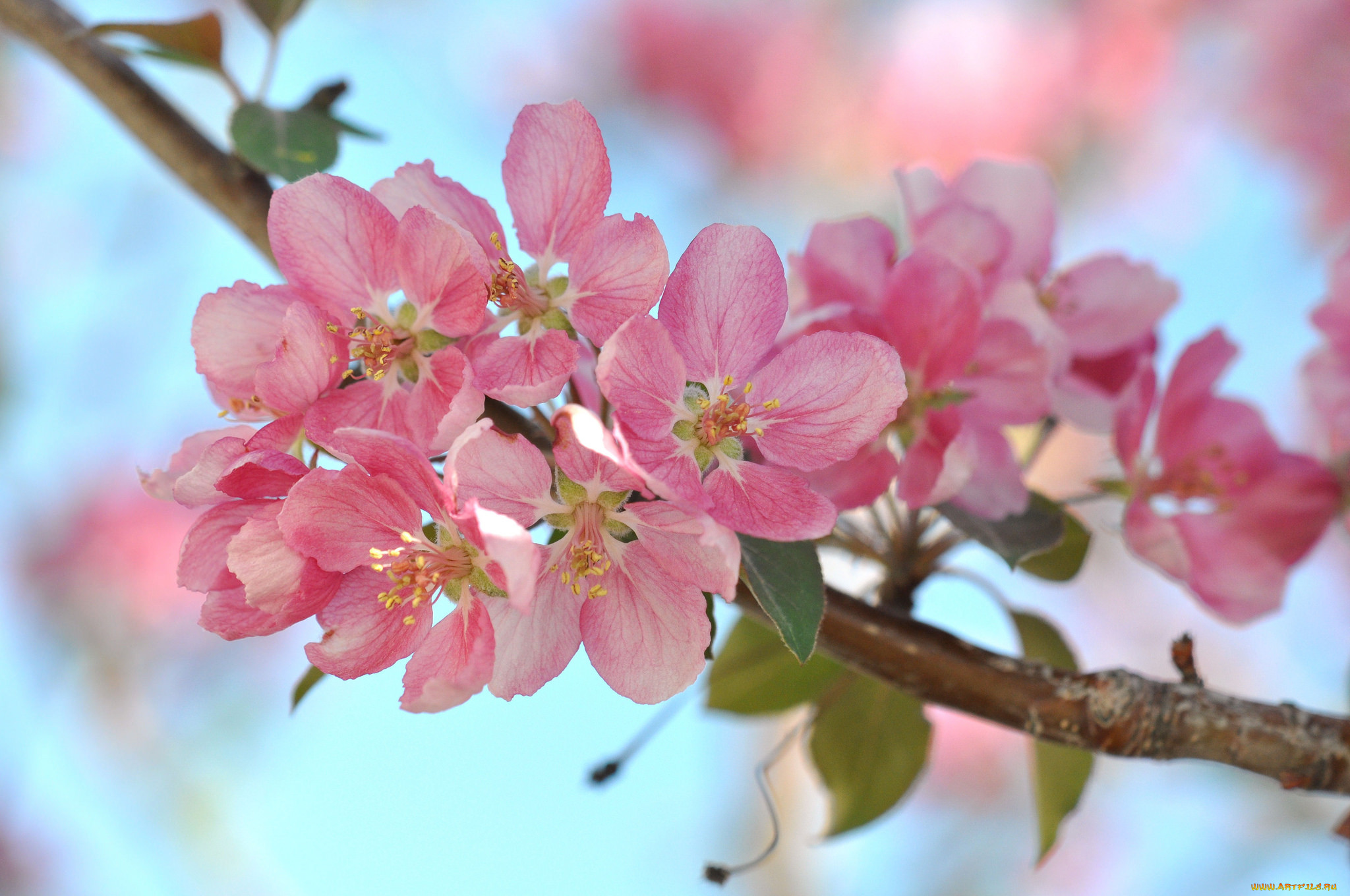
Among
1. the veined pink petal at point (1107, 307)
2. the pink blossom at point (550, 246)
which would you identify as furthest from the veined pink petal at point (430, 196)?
the veined pink petal at point (1107, 307)

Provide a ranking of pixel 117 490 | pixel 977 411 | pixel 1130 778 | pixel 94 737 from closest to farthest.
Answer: pixel 977 411 < pixel 94 737 < pixel 117 490 < pixel 1130 778

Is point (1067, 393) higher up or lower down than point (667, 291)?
lower down

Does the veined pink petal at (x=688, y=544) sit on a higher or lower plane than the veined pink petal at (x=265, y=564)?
lower

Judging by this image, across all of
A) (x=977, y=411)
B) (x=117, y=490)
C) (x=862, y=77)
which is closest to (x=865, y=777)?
(x=977, y=411)

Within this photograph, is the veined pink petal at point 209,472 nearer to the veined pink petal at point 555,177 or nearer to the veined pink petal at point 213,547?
the veined pink petal at point 213,547

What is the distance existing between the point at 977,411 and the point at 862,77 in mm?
4367

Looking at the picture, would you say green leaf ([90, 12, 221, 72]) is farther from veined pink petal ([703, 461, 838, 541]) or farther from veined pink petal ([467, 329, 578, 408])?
veined pink petal ([703, 461, 838, 541])

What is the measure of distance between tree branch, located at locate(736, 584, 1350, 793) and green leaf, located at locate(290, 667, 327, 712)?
1.13ft

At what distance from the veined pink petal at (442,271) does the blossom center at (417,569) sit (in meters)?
0.13

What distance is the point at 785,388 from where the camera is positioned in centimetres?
62

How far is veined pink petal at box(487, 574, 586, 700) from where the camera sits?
0.58 m

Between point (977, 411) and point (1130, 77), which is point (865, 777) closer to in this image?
point (977, 411)

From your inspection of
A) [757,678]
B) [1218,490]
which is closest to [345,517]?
[757,678]

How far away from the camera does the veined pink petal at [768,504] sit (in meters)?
0.56
